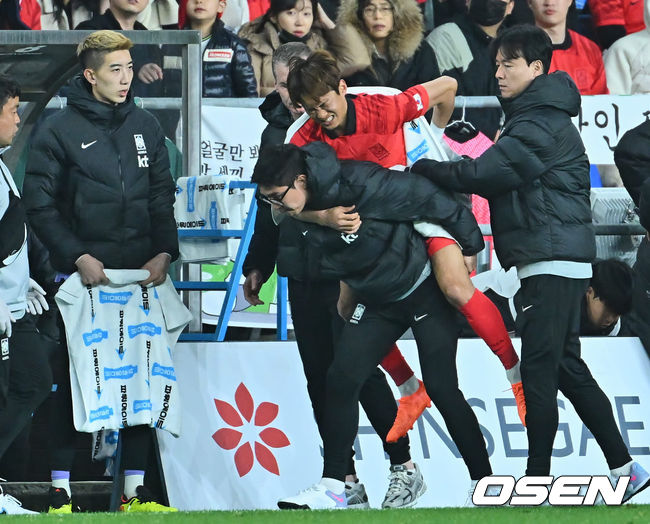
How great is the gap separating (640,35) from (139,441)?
520 centimetres

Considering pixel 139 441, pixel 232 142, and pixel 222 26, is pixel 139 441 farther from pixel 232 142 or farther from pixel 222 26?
pixel 222 26


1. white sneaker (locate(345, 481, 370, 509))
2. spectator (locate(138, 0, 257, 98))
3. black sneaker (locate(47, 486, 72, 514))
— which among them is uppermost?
spectator (locate(138, 0, 257, 98))

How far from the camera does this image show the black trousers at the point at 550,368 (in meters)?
6.02

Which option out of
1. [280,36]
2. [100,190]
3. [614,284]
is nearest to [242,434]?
[100,190]

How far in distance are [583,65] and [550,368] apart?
438 centimetres

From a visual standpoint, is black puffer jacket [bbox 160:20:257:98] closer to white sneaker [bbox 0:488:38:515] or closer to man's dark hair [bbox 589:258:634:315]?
man's dark hair [bbox 589:258:634:315]

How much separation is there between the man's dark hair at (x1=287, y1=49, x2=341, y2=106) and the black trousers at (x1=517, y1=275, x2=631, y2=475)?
4.04 feet

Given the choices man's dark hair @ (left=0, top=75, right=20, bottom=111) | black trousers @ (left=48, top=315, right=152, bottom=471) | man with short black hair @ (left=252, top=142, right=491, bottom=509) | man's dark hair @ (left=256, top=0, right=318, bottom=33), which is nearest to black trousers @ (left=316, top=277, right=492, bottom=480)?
man with short black hair @ (left=252, top=142, right=491, bottom=509)

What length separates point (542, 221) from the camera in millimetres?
6043

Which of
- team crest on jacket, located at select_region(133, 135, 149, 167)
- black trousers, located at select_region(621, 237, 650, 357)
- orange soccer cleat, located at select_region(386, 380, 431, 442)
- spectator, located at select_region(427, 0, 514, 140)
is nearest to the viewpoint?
orange soccer cleat, located at select_region(386, 380, 431, 442)

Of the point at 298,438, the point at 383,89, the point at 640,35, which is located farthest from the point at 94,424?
the point at 640,35

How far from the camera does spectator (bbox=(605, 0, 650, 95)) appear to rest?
9.91m

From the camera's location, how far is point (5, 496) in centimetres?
637

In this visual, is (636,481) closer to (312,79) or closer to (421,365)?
(421,365)
